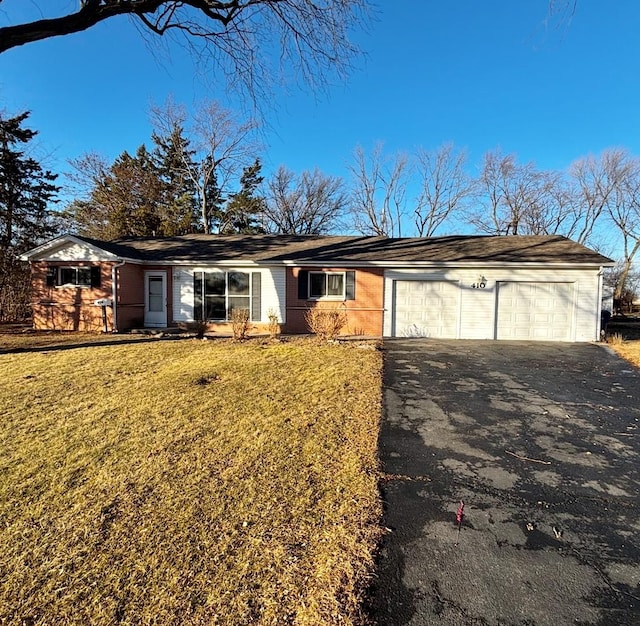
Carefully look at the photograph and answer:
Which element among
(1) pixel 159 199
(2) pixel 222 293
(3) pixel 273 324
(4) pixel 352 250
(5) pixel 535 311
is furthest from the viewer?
(1) pixel 159 199

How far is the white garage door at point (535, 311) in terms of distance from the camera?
1219cm

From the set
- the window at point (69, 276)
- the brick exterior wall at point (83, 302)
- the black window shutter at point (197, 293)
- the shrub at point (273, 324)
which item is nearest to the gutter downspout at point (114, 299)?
the brick exterior wall at point (83, 302)

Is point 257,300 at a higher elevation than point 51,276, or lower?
lower

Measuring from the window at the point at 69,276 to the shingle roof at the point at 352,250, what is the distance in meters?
1.12

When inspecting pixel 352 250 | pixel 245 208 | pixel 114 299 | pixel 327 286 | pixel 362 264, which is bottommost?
pixel 114 299

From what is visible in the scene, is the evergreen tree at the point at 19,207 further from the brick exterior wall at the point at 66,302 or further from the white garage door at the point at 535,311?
the white garage door at the point at 535,311

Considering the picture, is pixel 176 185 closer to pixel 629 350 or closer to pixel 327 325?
pixel 327 325

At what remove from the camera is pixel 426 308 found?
1280 cm

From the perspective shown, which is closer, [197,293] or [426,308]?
[426,308]

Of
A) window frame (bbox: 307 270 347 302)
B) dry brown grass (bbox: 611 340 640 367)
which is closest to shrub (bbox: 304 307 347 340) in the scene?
window frame (bbox: 307 270 347 302)

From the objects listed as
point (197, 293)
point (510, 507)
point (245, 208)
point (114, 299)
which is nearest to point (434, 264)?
point (197, 293)

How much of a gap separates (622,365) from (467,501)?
7.99 metres

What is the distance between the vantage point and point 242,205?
27.8m

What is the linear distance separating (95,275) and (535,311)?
→ 15156 millimetres
